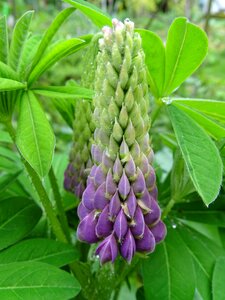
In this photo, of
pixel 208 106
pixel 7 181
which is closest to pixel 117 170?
pixel 208 106

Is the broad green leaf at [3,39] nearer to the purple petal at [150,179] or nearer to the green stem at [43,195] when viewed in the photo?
the green stem at [43,195]

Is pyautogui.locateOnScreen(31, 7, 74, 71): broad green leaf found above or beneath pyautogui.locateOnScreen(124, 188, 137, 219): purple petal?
above

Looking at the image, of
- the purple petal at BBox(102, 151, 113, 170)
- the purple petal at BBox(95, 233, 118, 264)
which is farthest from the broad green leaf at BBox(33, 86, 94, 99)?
the purple petal at BBox(95, 233, 118, 264)

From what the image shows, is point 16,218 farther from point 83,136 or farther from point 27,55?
point 27,55

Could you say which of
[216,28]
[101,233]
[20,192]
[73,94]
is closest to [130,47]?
[73,94]

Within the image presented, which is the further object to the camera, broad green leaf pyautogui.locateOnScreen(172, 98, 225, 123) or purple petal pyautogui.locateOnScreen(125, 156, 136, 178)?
broad green leaf pyautogui.locateOnScreen(172, 98, 225, 123)

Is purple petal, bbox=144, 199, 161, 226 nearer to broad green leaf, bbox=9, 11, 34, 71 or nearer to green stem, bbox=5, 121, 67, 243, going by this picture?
green stem, bbox=5, 121, 67, 243

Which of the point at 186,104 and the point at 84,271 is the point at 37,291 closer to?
the point at 84,271
